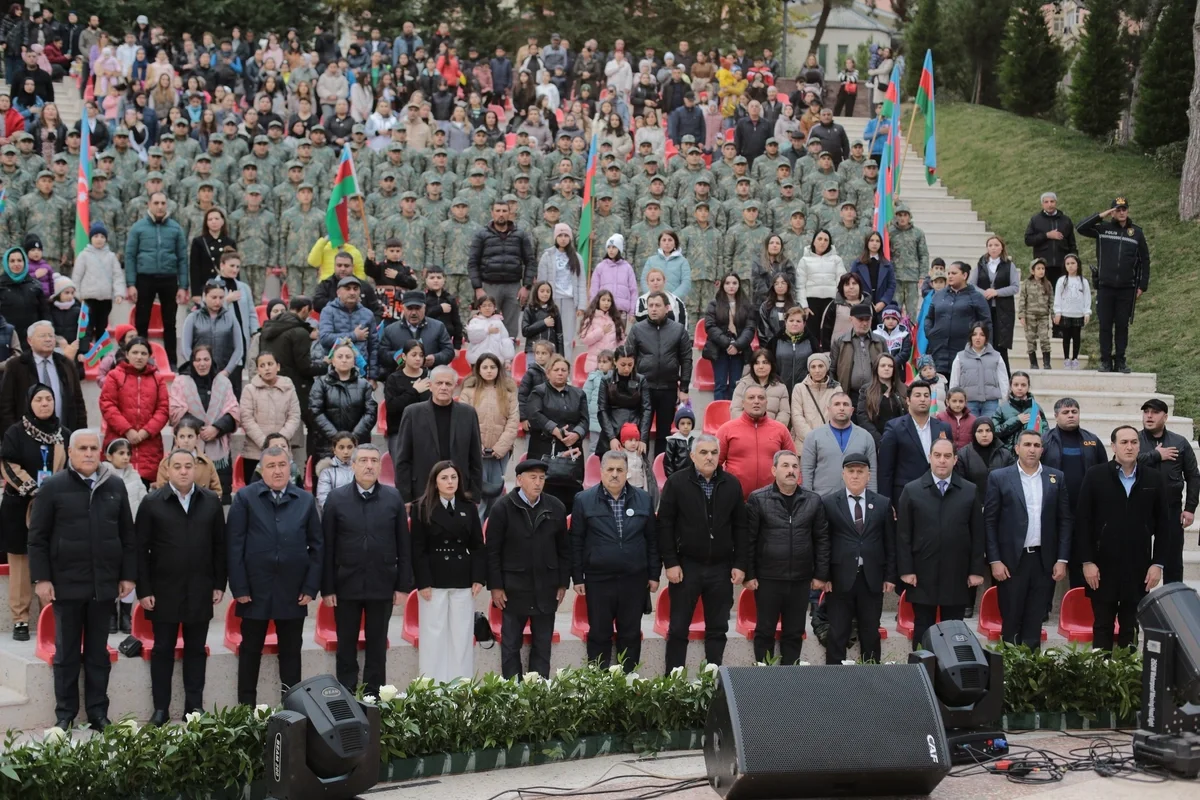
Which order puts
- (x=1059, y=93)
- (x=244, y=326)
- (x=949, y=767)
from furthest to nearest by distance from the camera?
(x=1059, y=93)
(x=244, y=326)
(x=949, y=767)

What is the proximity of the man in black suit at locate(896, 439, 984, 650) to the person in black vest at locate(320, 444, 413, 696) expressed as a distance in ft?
10.9

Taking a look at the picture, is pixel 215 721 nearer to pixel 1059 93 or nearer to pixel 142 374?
pixel 142 374

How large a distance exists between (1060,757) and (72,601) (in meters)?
5.68

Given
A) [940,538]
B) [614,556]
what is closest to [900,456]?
[940,538]

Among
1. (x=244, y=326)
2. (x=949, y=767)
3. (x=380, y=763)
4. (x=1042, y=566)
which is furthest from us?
(x=244, y=326)

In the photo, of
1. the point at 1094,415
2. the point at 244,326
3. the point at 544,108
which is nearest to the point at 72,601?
the point at 244,326

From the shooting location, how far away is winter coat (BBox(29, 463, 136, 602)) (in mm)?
9242

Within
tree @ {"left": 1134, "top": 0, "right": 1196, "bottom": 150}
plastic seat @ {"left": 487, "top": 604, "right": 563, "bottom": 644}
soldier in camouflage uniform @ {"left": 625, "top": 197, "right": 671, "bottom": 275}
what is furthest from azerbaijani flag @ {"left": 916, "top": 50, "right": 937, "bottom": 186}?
plastic seat @ {"left": 487, "top": 604, "right": 563, "bottom": 644}

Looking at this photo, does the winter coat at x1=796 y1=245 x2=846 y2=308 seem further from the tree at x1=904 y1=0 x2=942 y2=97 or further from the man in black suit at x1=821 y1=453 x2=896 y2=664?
the tree at x1=904 y1=0 x2=942 y2=97

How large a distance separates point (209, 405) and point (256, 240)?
4.59 meters

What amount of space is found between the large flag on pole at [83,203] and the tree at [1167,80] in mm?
15864

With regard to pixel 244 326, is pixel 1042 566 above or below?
below

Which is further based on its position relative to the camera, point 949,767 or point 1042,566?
point 1042,566

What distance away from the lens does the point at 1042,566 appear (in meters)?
10.9
